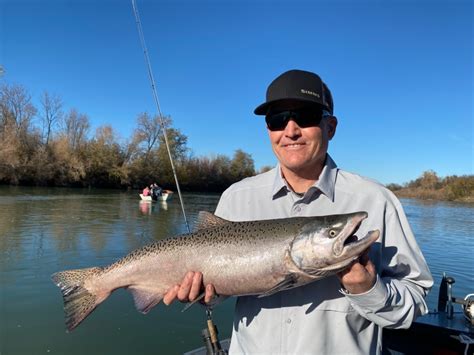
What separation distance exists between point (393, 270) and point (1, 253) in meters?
13.8

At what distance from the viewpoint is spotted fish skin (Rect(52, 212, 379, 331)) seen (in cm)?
234

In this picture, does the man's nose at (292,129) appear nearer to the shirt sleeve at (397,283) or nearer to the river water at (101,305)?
the shirt sleeve at (397,283)

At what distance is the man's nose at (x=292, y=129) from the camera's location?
8.40 feet

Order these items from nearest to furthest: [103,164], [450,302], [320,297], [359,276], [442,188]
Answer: [359,276] → [320,297] → [450,302] → [103,164] → [442,188]

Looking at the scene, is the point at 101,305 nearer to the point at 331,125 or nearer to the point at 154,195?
the point at 331,125

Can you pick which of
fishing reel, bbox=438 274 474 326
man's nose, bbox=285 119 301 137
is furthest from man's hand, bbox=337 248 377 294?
fishing reel, bbox=438 274 474 326

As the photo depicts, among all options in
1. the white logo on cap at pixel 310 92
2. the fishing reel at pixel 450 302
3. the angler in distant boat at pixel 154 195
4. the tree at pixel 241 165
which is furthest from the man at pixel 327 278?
the tree at pixel 241 165

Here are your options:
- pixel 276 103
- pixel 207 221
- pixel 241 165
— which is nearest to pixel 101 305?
pixel 207 221

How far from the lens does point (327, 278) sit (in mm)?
2455

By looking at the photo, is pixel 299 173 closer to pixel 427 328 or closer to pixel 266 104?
pixel 266 104

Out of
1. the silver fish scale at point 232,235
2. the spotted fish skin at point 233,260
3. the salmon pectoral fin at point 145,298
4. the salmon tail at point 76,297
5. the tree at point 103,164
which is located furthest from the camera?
the tree at point 103,164

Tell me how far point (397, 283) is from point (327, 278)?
441 millimetres

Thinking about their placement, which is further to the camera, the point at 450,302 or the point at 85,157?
the point at 85,157

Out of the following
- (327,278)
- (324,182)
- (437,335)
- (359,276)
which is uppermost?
(324,182)
